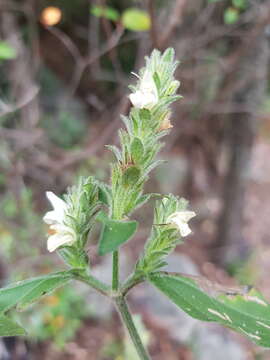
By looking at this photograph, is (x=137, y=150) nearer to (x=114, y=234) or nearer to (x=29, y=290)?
(x=114, y=234)

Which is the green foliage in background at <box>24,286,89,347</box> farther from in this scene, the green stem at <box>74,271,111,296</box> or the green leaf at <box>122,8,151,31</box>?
the green stem at <box>74,271,111,296</box>

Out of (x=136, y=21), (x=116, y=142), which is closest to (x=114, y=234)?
(x=136, y=21)

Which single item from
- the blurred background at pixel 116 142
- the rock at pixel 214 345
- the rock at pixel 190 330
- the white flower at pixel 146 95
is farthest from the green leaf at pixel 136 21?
the rock at pixel 214 345

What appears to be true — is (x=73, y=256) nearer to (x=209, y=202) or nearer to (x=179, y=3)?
(x=179, y=3)

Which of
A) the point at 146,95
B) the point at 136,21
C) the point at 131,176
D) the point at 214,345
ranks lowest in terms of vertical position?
the point at 214,345

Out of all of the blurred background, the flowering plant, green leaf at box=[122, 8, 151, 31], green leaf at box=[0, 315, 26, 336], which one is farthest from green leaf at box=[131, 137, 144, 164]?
green leaf at box=[122, 8, 151, 31]

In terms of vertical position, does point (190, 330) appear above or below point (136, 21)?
below
